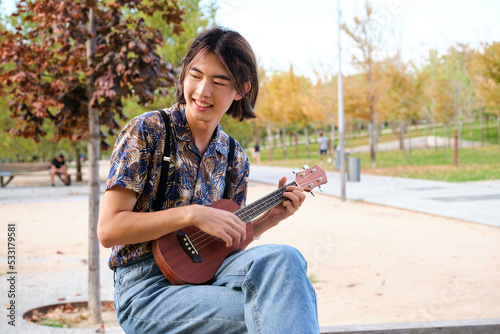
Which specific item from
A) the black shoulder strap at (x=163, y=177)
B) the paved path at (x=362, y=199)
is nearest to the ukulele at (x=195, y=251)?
the black shoulder strap at (x=163, y=177)

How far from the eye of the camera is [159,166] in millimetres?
2012

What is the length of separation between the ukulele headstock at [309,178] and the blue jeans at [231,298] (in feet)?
2.15

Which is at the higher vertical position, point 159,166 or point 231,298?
point 159,166

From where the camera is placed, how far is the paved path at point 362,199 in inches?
201

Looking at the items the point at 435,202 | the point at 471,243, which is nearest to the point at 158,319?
the point at 471,243

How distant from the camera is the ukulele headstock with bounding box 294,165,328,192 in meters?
2.55

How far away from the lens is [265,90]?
1404 inches

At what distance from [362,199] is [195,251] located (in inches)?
424

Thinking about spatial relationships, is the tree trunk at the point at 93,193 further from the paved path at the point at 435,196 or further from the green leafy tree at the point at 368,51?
the green leafy tree at the point at 368,51

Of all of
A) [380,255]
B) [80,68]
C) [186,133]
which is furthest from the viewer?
[380,255]

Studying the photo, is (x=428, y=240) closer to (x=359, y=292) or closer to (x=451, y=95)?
(x=359, y=292)

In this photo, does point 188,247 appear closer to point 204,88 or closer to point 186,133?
point 186,133

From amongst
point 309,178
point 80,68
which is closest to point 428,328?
point 309,178

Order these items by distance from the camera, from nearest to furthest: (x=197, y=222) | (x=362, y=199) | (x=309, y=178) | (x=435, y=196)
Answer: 1. (x=197, y=222)
2. (x=309, y=178)
3. (x=435, y=196)
4. (x=362, y=199)
